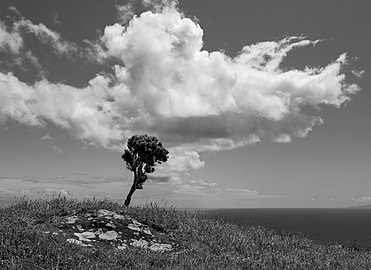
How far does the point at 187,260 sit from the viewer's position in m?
11.5

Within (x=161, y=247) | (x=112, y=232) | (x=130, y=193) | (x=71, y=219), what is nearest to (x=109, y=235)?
(x=112, y=232)

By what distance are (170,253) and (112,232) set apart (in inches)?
132

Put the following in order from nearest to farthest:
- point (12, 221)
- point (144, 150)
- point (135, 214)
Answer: point (12, 221), point (135, 214), point (144, 150)

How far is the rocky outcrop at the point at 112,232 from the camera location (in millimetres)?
14055

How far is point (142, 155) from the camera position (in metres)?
37.4

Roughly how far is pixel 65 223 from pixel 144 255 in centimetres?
537

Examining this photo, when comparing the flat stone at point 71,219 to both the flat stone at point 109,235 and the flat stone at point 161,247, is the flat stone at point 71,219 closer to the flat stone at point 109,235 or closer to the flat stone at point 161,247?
the flat stone at point 109,235

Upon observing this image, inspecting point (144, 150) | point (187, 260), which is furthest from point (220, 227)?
point (144, 150)

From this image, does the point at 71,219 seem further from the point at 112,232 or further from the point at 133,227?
the point at 133,227

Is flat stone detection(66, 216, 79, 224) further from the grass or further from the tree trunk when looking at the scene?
the tree trunk

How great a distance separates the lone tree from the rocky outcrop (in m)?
19.7

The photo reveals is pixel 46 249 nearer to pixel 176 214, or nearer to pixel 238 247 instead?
pixel 238 247

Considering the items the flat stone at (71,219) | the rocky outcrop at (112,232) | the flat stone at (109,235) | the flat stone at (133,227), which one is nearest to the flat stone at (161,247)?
the rocky outcrop at (112,232)

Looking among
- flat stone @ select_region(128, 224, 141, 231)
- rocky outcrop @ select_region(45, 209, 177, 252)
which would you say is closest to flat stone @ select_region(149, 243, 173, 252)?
rocky outcrop @ select_region(45, 209, 177, 252)
